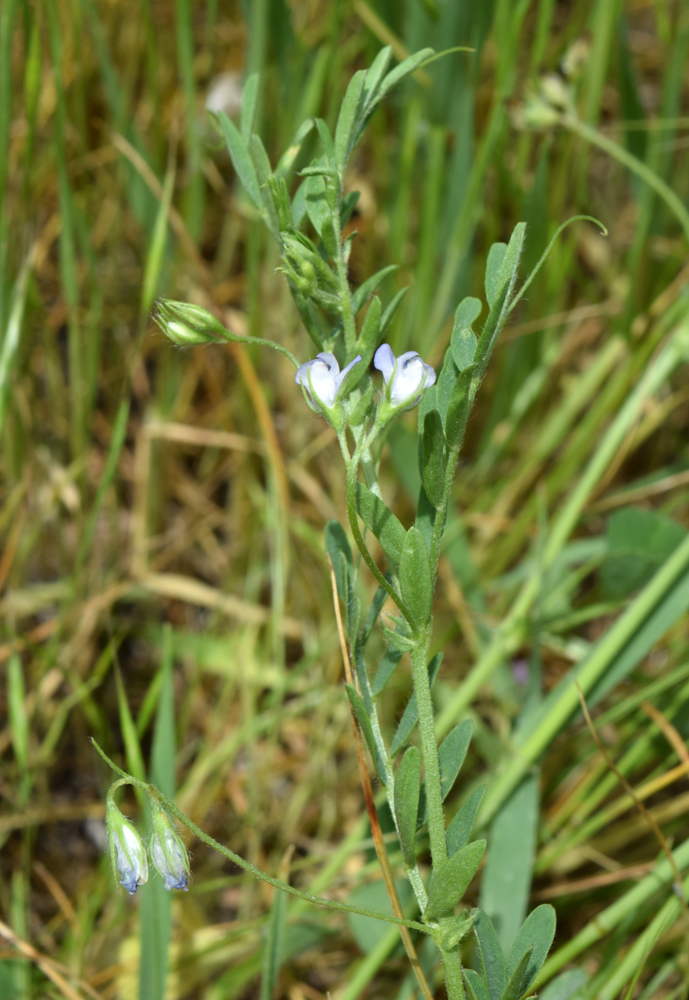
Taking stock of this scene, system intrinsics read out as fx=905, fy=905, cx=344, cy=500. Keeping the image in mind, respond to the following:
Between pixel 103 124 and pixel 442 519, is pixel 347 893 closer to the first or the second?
pixel 442 519

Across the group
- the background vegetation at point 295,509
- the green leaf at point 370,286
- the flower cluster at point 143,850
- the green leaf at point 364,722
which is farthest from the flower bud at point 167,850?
the green leaf at point 370,286

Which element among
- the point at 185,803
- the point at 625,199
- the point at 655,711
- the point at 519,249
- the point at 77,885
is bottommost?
the point at 77,885

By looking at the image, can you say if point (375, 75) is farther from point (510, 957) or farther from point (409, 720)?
point (510, 957)

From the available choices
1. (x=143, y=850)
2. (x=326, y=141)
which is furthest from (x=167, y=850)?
(x=326, y=141)

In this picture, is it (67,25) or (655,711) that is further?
(67,25)

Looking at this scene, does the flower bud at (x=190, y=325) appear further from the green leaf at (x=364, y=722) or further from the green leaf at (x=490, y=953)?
the green leaf at (x=490, y=953)

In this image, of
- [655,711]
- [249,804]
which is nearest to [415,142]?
[655,711]
